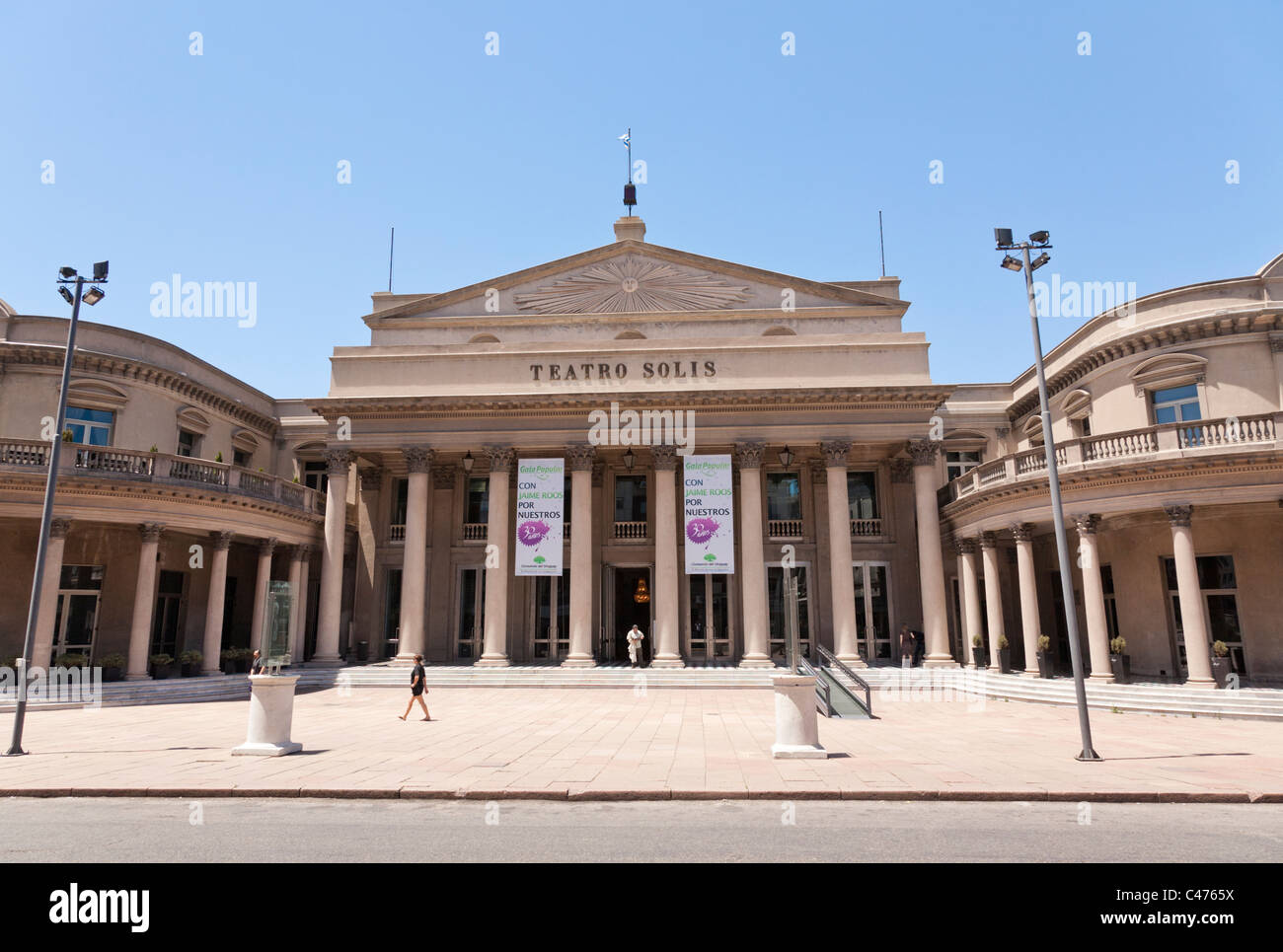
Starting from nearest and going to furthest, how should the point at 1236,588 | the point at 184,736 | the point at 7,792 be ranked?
1. the point at 7,792
2. the point at 184,736
3. the point at 1236,588

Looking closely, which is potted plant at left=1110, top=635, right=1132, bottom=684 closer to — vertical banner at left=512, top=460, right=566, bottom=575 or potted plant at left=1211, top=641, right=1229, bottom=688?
potted plant at left=1211, top=641, right=1229, bottom=688

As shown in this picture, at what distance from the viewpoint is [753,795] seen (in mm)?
9062

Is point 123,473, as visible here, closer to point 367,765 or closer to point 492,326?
point 492,326

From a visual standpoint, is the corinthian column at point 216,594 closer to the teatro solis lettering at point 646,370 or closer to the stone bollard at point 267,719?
the teatro solis lettering at point 646,370

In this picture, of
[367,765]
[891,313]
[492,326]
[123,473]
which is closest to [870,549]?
[891,313]

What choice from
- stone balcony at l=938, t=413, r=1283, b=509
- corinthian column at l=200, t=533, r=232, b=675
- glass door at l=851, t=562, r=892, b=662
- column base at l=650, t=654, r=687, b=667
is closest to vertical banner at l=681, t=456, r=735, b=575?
column base at l=650, t=654, r=687, b=667

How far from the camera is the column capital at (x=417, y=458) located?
28.2m

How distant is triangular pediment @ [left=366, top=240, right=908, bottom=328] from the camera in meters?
30.5

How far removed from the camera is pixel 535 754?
39.3 ft

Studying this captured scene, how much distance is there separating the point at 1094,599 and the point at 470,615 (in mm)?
22034

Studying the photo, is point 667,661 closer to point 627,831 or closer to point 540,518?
point 540,518

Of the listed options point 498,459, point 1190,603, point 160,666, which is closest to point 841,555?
point 1190,603

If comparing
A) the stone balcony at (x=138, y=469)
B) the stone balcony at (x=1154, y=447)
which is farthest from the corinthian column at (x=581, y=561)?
the stone balcony at (x=1154, y=447)
